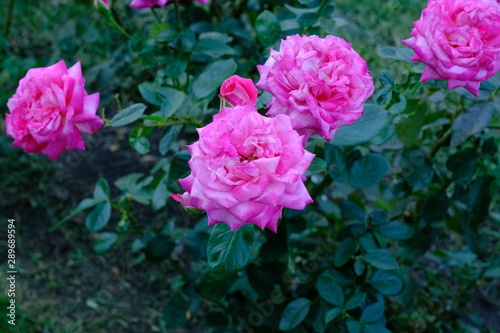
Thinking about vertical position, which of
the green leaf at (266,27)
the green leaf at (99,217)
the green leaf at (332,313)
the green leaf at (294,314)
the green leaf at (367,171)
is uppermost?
the green leaf at (266,27)

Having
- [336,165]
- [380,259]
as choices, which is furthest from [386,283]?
[336,165]

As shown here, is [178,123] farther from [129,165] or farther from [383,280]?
[129,165]

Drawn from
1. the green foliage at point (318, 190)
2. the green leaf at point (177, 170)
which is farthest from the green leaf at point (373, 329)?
the green leaf at point (177, 170)

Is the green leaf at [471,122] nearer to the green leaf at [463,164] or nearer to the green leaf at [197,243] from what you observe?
the green leaf at [463,164]

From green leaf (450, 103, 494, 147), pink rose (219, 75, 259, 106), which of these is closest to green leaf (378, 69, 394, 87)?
green leaf (450, 103, 494, 147)

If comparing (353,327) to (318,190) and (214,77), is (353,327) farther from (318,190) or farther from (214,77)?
(214,77)

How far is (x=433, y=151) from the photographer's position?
1.39 metres

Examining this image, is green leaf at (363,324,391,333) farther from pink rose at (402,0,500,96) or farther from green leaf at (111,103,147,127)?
green leaf at (111,103,147,127)

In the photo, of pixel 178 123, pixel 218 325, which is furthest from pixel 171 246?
pixel 178 123

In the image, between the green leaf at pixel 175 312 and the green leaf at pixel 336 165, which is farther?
the green leaf at pixel 175 312

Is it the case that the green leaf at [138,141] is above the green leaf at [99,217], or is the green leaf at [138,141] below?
above

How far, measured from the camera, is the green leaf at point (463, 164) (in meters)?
1.28

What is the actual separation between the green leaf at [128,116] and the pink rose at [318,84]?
26 centimetres

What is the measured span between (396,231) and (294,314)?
Result: 0.31m
